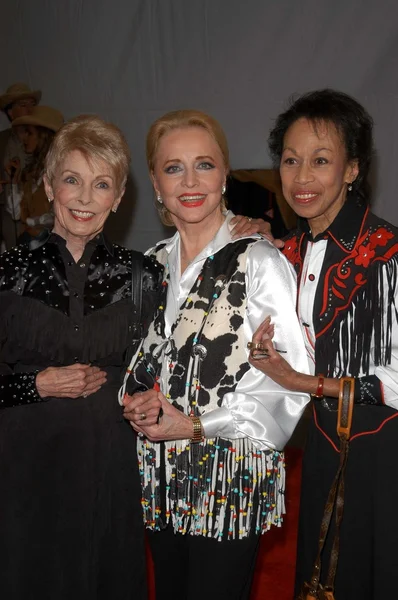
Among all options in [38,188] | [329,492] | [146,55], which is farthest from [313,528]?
[146,55]

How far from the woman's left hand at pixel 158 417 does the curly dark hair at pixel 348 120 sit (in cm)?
90

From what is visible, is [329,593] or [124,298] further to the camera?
[124,298]

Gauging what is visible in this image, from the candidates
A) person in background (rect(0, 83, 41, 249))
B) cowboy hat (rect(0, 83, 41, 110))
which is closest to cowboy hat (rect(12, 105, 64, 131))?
person in background (rect(0, 83, 41, 249))

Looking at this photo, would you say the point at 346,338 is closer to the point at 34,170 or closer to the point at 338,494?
the point at 338,494

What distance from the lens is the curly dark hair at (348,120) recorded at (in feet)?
6.90

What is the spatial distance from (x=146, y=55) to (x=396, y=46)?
1.83 metres

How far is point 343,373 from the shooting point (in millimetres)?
2037

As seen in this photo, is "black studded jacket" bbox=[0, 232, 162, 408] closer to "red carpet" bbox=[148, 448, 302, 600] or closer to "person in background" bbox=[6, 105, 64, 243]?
"red carpet" bbox=[148, 448, 302, 600]

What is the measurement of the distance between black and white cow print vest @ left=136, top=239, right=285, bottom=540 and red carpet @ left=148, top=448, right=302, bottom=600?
1.03 metres

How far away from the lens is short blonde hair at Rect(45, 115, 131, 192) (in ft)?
6.71

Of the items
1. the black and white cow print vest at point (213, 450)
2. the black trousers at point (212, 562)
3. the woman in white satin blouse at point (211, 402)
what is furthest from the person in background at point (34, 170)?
the black trousers at point (212, 562)

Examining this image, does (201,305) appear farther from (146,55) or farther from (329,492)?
(146,55)

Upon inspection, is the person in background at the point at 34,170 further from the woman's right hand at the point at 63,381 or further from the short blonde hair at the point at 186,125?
the woman's right hand at the point at 63,381

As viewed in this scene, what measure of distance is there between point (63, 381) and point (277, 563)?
1.69m
